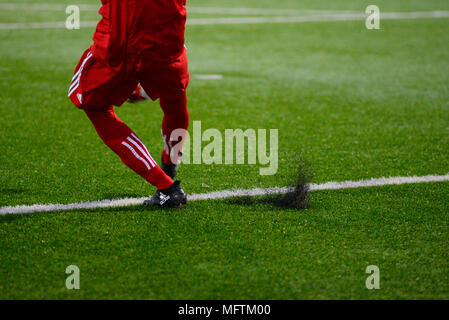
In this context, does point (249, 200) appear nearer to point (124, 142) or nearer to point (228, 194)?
point (228, 194)

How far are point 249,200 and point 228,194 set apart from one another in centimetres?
21

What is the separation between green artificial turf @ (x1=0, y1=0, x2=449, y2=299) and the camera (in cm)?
316

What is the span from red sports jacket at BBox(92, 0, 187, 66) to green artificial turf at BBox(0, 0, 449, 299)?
1.02 meters

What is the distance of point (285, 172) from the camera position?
4.99m

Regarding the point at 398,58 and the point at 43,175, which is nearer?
the point at 43,175

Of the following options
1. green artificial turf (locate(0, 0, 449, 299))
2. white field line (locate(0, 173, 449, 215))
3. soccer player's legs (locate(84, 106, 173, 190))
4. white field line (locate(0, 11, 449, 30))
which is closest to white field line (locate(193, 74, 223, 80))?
green artificial turf (locate(0, 0, 449, 299))

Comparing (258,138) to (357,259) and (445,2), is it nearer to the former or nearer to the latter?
(357,259)

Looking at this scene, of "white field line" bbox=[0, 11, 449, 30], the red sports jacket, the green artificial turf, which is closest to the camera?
the green artificial turf

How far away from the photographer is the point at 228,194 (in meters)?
4.46

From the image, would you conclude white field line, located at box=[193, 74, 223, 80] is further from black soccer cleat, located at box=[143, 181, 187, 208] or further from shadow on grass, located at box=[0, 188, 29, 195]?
black soccer cleat, located at box=[143, 181, 187, 208]

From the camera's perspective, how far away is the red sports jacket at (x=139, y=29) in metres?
3.76

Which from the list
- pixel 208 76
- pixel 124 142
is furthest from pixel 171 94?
pixel 208 76
